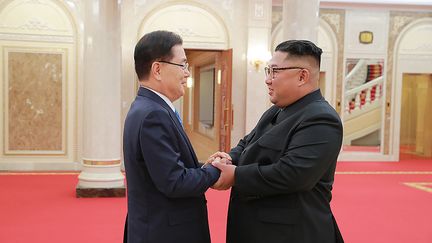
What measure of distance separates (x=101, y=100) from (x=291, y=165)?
5.32m

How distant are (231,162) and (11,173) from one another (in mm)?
7782

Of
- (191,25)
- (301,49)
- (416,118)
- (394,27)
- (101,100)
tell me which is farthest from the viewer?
(416,118)

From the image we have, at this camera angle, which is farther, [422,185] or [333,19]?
[333,19]

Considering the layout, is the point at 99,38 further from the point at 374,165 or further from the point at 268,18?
the point at 374,165

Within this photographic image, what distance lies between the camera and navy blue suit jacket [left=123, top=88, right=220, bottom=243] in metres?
1.97

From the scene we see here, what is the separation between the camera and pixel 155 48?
6.93 feet

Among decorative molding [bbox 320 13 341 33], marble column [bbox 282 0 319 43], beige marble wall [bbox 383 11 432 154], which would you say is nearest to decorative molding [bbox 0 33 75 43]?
marble column [bbox 282 0 319 43]

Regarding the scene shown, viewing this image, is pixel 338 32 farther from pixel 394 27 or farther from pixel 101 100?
pixel 101 100

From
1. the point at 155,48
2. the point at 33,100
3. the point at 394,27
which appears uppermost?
the point at 394,27

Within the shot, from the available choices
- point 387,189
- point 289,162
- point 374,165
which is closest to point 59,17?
point 387,189

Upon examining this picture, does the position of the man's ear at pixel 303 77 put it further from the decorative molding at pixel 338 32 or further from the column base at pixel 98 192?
the decorative molding at pixel 338 32

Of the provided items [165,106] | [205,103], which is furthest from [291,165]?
[205,103]

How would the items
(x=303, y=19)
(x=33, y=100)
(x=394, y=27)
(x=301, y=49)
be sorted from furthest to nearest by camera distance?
1. (x=394, y=27)
2. (x=33, y=100)
3. (x=303, y=19)
4. (x=301, y=49)

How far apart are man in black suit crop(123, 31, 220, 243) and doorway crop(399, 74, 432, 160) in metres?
11.7
